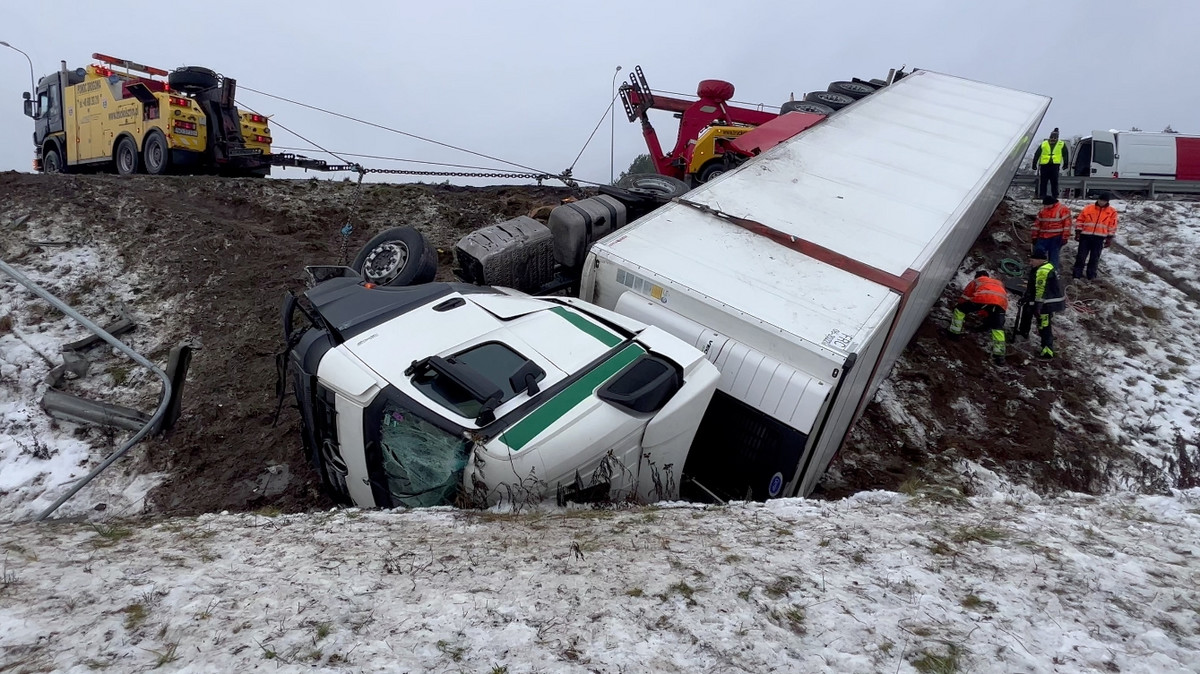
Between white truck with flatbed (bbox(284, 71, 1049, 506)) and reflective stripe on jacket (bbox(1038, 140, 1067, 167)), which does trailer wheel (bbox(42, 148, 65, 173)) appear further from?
reflective stripe on jacket (bbox(1038, 140, 1067, 167))

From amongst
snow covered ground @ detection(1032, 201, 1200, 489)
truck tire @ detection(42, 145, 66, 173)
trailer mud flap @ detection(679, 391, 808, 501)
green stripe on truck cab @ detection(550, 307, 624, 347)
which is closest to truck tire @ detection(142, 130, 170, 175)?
truck tire @ detection(42, 145, 66, 173)

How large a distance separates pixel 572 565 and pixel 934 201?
5313 millimetres

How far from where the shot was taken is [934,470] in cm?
578

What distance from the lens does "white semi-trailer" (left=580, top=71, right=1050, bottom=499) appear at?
14.2 feet

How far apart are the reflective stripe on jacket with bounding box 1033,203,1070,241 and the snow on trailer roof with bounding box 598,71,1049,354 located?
62.9 inches

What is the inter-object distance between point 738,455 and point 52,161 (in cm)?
A: 1565

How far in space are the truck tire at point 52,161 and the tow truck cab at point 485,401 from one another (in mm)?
12801

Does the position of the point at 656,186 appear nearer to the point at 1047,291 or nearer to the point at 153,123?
the point at 1047,291

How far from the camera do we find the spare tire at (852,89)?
41.3ft

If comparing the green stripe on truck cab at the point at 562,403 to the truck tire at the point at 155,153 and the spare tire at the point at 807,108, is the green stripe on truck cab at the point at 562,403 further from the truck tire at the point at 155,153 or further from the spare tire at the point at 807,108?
the truck tire at the point at 155,153

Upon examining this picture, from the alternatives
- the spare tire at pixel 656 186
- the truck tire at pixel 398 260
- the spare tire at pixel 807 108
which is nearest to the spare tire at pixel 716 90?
the spare tire at pixel 807 108

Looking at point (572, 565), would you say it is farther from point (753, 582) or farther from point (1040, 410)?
point (1040, 410)

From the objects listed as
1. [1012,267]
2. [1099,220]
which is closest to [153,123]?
[1012,267]

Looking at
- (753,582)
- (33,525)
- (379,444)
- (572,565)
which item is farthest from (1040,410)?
(33,525)
